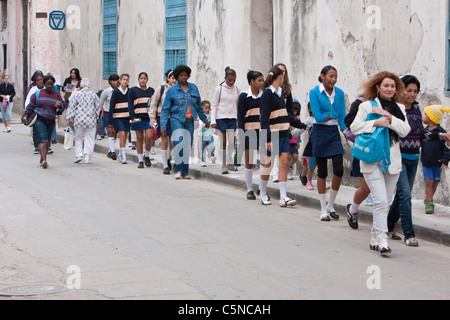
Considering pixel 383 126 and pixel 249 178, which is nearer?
pixel 383 126

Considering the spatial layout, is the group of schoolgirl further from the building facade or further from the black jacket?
the black jacket

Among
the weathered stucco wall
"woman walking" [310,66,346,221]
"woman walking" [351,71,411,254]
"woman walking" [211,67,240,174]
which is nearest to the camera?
"woman walking" [351,71,411,254]

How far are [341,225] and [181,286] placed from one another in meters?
3.61

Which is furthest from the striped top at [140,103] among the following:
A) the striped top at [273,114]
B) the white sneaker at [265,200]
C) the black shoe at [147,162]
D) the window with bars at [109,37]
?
the window with bars at [109,37]

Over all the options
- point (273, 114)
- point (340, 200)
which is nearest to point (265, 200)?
point (340, 200)

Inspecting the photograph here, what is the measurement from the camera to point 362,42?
12250 mm

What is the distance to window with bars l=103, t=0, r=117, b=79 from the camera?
896 inches

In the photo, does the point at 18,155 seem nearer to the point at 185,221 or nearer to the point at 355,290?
the point at 185,221

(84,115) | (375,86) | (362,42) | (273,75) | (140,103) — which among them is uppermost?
(362,42)

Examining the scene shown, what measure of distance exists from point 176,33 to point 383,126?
37.3 ft

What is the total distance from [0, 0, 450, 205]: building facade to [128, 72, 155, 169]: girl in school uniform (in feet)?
5.30

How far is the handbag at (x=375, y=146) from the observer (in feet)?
26.0

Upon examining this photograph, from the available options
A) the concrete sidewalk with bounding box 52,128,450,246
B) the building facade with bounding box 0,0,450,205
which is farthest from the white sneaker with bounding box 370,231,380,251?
the building facade with bounding box 0,0,450,205

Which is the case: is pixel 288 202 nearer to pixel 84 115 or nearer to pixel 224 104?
pixel 224 104
